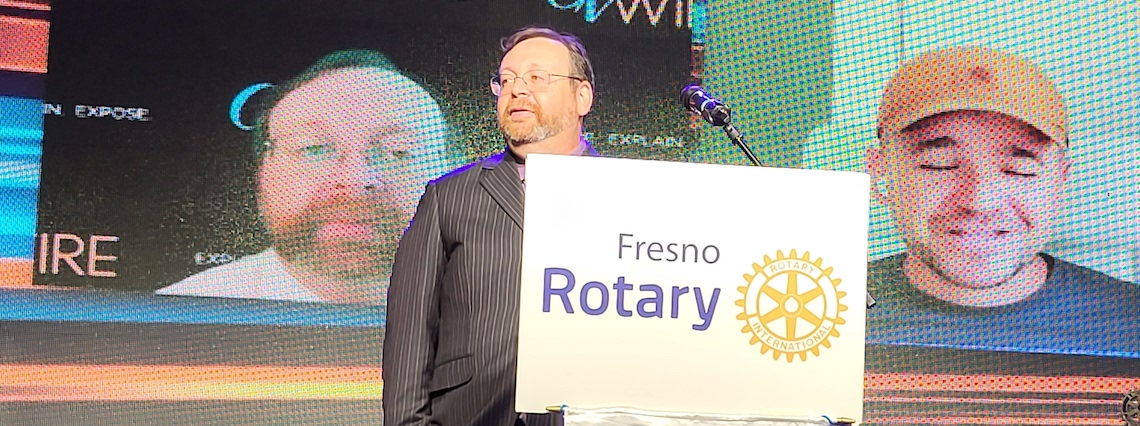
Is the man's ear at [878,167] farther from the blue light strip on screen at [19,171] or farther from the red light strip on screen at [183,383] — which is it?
the blue light strip on screen at [19,171]

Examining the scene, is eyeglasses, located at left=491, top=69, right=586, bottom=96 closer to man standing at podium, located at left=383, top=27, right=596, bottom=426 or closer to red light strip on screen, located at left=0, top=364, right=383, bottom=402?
man standing at podium, located at left=383, top=27, right=596, bottom=426

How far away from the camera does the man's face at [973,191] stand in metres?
3.91

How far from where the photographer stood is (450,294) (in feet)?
7.73

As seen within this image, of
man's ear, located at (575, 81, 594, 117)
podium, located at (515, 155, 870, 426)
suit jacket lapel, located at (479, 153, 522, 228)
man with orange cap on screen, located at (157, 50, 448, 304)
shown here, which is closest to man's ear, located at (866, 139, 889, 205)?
man with orange cap on screen, located at (157, 50, 448, 304)

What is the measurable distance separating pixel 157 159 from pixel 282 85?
0.43 m

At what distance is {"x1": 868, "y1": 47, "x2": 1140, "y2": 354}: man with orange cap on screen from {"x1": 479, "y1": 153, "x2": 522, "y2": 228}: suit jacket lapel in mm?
A: 1851

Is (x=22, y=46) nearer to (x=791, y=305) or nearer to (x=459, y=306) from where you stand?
(x=459, y=306)

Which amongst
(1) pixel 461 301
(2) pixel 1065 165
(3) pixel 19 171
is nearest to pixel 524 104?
(1) pixel 461 301

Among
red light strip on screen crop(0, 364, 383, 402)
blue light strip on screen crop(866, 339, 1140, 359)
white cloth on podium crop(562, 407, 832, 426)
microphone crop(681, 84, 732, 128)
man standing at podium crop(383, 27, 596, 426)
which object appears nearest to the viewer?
white cloth on podium crop(562, 407, 832, 426)

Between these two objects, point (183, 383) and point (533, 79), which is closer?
point (533, 79)

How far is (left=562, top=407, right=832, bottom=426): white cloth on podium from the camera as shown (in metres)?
1.49

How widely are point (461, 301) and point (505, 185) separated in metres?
0.25

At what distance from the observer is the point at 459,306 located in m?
2.32

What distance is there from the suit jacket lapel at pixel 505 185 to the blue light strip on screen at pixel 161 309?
1.27 m
